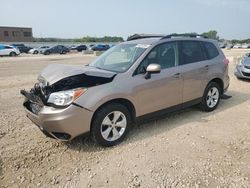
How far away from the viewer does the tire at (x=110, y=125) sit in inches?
157

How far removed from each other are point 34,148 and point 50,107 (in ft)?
2.90

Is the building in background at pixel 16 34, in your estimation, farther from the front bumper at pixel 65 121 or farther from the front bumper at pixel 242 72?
the front bumper at pixel 65 121

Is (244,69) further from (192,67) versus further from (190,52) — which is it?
(192,67)

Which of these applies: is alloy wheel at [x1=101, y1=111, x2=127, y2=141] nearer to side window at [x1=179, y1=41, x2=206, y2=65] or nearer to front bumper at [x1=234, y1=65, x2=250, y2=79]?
side window at [x1=179, y1=41, x2=206, y2=65]

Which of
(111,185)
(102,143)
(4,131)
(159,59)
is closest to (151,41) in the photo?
(159,59)

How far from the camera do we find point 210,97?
6027 millimetres

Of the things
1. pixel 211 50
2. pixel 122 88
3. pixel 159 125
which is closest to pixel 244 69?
pixel 211 50

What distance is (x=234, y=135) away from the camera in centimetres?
466

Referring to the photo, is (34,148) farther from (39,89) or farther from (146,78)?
(146,78)

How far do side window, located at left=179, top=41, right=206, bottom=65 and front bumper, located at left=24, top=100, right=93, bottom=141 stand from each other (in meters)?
2.40

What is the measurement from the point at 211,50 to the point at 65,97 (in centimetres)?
385

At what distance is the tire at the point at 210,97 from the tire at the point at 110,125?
228 cm

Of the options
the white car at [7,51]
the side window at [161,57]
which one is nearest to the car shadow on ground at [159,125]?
the side window at [161,57]

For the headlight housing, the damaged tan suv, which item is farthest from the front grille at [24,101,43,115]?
the headlight housing
